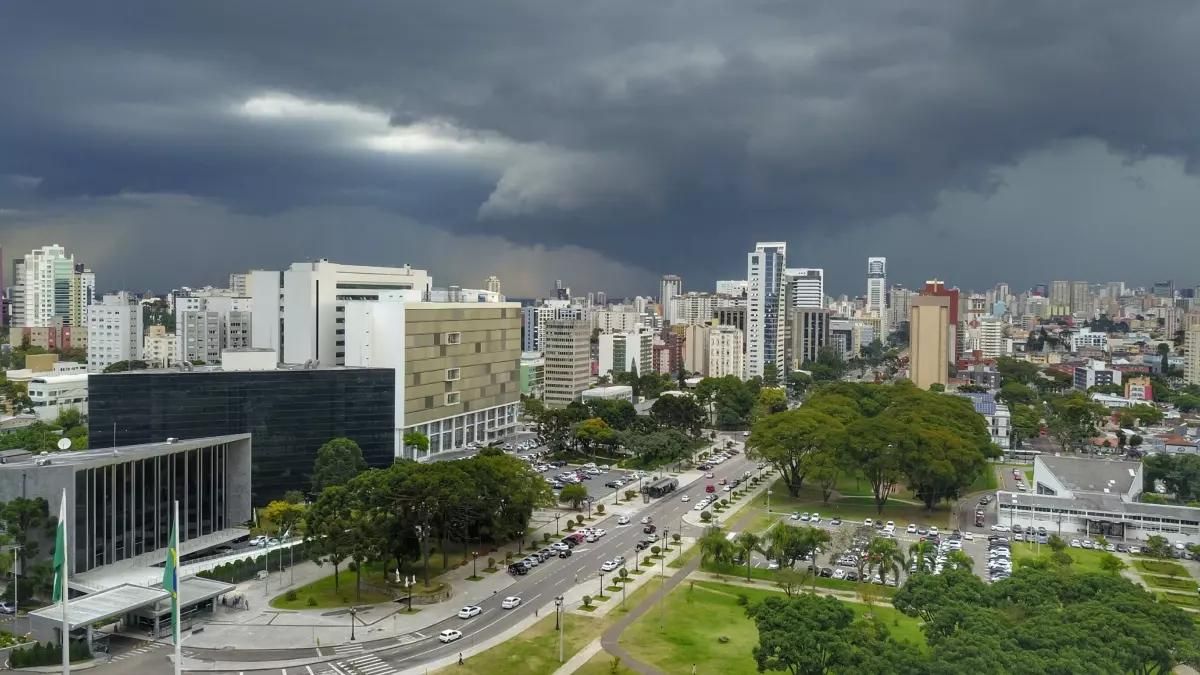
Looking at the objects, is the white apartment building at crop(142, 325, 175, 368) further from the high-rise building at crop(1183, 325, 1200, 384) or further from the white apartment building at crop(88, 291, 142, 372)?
the high-rise building at crop(1183, 325, 1200, 384)

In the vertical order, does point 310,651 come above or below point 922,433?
below

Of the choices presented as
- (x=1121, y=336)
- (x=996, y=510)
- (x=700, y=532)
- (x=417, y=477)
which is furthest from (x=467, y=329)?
(x=1121, y=336)

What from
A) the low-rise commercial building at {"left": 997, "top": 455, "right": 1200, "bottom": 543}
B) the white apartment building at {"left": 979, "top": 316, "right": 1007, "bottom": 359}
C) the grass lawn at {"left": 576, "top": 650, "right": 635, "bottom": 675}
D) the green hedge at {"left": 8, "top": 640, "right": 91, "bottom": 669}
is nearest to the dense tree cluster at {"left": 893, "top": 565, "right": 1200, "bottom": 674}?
the grass lawn at {"left": 576, "top": 650, "right": 635, "bottom": 675}

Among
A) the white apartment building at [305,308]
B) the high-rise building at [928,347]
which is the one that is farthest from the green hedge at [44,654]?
the high-rise building at [928,347]

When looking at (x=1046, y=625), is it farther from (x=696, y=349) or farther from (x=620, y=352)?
(x=696, y=349)

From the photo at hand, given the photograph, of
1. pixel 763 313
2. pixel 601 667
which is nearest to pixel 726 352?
pixel 763 313

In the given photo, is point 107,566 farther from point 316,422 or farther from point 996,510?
point 996,510
